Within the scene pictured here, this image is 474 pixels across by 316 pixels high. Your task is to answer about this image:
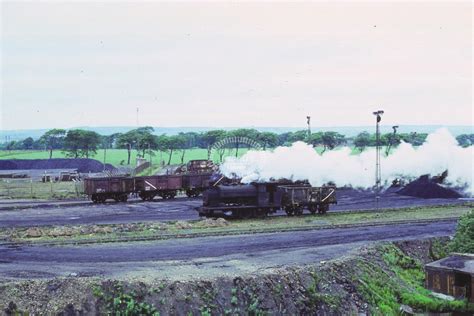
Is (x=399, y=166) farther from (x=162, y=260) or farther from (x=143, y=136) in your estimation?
(x=143, y=136)

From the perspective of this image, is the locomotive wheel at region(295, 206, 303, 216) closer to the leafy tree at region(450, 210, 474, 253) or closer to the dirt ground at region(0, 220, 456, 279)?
the dirt ground at region(0, 220, 456, 279)

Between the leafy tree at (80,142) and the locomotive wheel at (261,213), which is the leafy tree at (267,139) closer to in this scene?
the leafy tree at (80,142)

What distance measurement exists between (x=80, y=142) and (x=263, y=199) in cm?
10718

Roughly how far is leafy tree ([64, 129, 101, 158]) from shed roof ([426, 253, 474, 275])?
120 metres

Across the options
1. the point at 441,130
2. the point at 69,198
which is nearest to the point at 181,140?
the point at 69,198

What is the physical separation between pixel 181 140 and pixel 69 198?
90.7 meters

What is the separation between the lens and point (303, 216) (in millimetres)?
45156

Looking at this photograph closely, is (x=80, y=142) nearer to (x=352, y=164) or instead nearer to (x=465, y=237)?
(x=352, y=164)

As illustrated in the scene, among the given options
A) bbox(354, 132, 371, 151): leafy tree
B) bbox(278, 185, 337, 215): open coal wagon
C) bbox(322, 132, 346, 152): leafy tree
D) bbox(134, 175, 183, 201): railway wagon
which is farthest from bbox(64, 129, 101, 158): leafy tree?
bbox(278, 185, 337, 215): open coal wagon

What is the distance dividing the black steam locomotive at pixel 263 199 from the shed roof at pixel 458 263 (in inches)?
630

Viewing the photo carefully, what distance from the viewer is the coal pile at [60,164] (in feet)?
346

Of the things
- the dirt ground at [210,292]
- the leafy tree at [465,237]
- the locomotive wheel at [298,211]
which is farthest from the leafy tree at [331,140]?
the dirt ground at [210,292]

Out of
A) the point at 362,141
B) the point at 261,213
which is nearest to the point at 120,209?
the point at 261,213

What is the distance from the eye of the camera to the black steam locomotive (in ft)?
139
